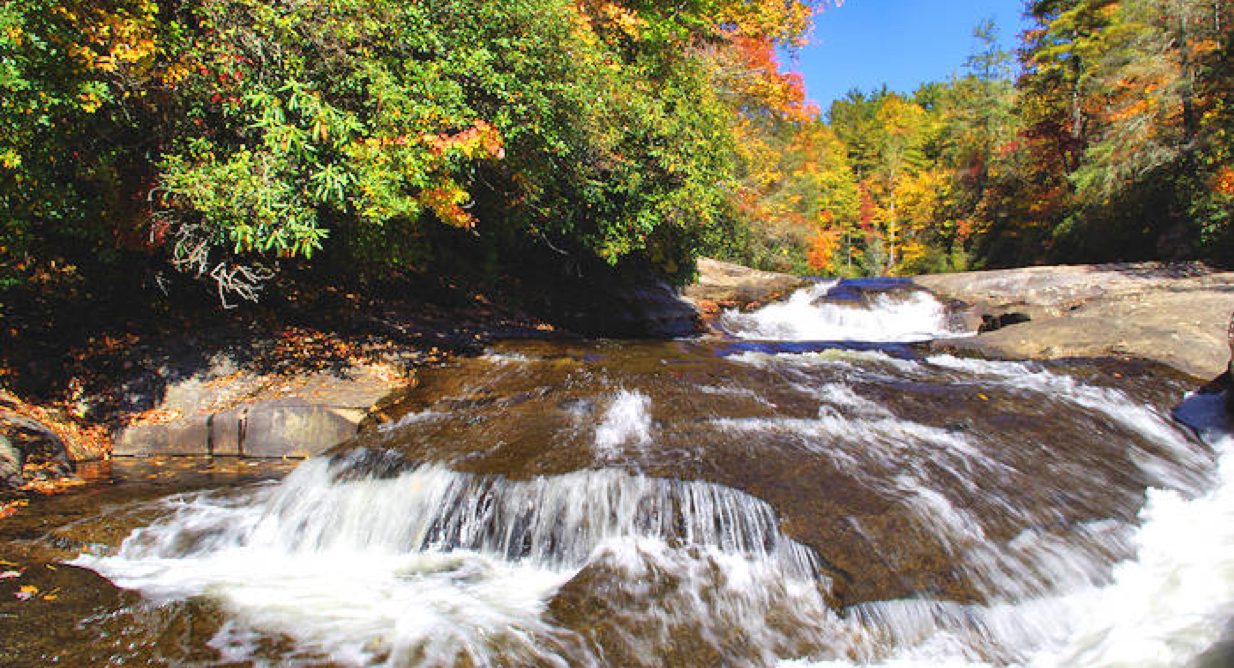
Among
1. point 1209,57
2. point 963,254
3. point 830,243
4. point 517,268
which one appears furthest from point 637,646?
point 830,243

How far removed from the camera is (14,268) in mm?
6504

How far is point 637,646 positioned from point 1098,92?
26095 mm

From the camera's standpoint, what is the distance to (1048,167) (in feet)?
87.1

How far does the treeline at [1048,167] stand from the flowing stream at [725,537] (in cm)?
1173

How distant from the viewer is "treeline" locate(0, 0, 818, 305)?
5328mm

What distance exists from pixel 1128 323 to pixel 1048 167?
69.9ft

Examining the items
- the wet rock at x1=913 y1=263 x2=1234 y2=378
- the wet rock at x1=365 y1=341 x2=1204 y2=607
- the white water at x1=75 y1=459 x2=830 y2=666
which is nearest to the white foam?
the wet rock at x1=365 y1=341 x2=1204 y2=607

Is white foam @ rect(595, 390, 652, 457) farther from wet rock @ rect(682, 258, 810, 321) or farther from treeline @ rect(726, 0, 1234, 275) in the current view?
treeline @ rect(726, 0, 1234, 275)

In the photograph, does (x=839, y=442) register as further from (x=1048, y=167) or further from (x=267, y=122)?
(x=1048, y=167)

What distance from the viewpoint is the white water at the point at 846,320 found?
1560 centimetres

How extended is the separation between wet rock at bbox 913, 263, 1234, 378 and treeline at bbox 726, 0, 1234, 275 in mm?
3150

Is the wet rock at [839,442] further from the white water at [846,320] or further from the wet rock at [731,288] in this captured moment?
the wet rock at [731,288]

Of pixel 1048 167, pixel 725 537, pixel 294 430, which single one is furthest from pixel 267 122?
pixel 1048 167

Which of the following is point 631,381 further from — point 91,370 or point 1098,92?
point 1098,92
